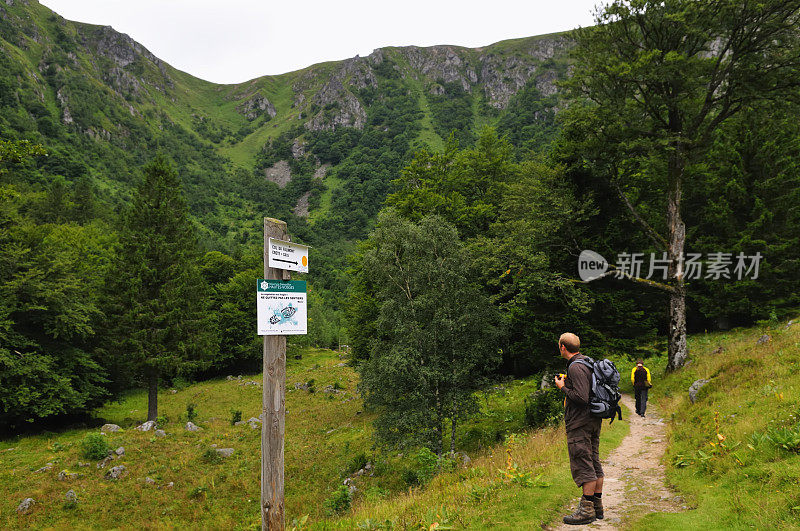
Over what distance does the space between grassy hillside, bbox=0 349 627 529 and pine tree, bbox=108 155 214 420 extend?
4.64 m

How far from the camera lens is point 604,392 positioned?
17.5 feet

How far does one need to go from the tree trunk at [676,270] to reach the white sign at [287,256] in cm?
1885

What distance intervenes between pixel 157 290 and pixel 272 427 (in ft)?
94.4

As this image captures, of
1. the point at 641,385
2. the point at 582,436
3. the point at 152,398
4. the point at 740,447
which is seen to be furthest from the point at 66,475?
the point at 641,385

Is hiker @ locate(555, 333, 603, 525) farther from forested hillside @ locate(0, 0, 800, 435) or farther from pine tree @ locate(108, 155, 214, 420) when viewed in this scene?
pine tree @ locate(108, 155, 214, 420)

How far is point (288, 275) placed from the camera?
21.1 ft

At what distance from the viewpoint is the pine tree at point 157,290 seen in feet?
92.2

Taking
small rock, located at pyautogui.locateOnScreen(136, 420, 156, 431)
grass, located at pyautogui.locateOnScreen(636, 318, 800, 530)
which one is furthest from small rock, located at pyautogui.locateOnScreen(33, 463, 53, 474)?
grass, located at pyautogui.locateOnScreen(636, 318, 800, 530)

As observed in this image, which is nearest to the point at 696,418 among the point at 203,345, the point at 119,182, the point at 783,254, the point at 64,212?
the point at 783,254

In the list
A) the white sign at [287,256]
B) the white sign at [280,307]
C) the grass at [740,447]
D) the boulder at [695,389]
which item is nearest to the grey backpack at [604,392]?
the grass at [740,447]

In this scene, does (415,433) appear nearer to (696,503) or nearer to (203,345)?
(696,503)

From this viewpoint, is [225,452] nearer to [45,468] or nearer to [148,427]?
[45,468]

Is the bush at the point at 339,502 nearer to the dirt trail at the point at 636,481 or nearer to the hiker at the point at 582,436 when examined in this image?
the dirt trail at the point at 636,481

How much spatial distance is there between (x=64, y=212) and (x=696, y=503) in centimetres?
9346
